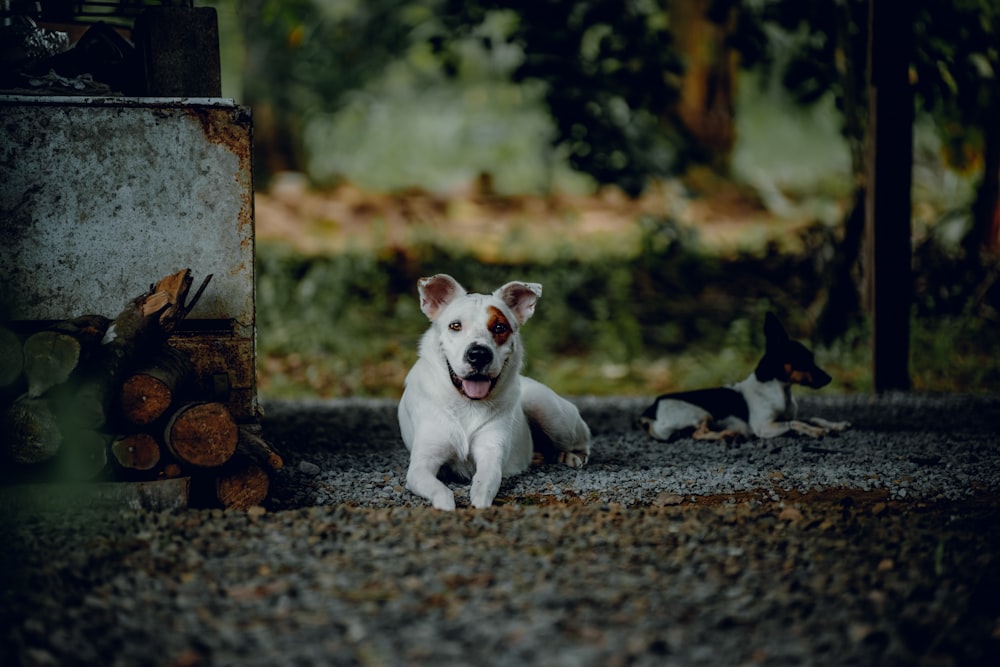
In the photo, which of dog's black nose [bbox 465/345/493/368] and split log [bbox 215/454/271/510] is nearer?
split log [bbox 215/454/271/510]

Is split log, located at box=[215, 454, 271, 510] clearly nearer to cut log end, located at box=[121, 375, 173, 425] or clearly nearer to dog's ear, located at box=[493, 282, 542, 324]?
cut log end, located at box=[121, 375, 173, 425]

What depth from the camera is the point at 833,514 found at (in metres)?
4.38

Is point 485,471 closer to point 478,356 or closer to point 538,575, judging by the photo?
point 478,356

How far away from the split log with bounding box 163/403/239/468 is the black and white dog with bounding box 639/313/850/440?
9.70 ft

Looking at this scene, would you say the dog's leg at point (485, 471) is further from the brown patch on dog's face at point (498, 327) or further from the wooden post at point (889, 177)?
the wooden post at point (889, 177)

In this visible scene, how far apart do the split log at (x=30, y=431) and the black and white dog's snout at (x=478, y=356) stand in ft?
6.03

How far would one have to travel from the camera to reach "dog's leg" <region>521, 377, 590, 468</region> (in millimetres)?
5879

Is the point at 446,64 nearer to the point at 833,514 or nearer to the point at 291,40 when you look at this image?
the point at 291,40

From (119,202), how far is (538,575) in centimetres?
299

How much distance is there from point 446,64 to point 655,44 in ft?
6.85

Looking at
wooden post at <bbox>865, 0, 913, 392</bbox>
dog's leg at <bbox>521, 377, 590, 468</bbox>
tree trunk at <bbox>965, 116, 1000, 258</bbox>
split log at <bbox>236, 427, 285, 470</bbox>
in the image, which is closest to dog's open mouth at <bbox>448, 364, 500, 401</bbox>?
dog's leg at <bbox>521, 377, 590, 468</bbox>

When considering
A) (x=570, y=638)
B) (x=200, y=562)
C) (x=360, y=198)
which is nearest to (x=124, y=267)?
(x=200, y=562)

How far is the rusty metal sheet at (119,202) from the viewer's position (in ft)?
16.7

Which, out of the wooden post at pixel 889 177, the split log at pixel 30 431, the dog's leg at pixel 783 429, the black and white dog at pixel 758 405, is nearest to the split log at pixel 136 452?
the split log at pixel 30 431
